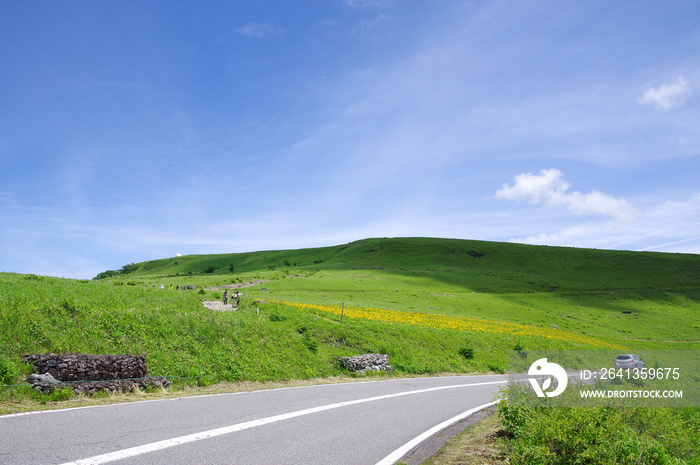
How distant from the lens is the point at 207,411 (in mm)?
10305

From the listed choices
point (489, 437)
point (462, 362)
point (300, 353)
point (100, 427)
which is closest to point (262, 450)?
point (100, 427)

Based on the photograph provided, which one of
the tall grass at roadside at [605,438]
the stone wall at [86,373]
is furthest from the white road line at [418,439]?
the stone wall at [86,373]

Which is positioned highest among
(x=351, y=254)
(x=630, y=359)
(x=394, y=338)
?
(x=351, y=254)

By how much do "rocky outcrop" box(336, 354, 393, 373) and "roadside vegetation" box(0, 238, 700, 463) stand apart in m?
0.65

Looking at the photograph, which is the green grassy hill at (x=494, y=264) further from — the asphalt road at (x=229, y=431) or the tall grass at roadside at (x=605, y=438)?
the tall grass at roadside at (x=605, y=438)

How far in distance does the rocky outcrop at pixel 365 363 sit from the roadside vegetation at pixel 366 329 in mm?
649

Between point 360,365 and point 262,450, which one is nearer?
point 262,450

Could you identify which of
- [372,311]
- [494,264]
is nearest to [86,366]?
[372,311]

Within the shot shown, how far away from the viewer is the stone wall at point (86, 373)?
1134cm

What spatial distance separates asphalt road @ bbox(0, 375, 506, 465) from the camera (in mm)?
6723

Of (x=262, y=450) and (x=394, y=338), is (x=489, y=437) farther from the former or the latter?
(x=394, y=338)

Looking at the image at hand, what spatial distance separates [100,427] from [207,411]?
2.61 metres

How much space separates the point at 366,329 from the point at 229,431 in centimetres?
2097

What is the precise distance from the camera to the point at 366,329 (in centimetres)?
2878
